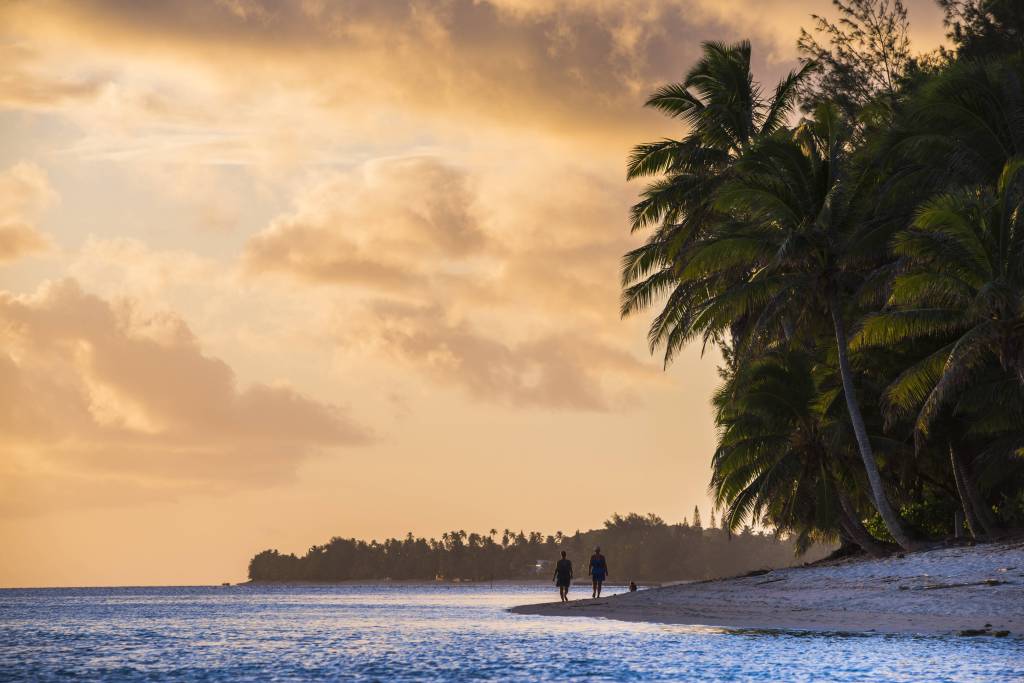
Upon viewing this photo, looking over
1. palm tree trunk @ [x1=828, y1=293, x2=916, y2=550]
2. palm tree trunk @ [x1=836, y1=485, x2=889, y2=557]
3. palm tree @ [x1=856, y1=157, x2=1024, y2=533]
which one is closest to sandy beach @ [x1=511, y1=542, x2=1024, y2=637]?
palm tree trunk @ [x1=828, y1=293, x2=916, y2=550]

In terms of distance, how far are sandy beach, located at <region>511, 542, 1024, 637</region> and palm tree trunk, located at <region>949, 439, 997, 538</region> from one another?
4.64 metres

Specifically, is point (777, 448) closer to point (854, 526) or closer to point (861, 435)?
point (854, 526)

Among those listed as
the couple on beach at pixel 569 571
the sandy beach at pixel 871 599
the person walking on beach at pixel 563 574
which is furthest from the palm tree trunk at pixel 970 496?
the person walking on beach at pixel 563 574

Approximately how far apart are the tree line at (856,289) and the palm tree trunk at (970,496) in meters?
0.07

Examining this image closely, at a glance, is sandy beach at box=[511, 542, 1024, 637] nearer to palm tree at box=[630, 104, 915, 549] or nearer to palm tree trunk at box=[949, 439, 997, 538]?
palm tree at box=[630, 104, 915, 549]

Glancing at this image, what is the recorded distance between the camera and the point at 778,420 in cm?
3186

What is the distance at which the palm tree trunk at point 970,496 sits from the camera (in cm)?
3088

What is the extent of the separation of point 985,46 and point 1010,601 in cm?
2640

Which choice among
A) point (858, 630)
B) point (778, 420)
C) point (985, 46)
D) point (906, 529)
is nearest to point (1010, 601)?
point (858, 630)

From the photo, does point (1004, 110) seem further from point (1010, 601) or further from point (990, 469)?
point (1010, 601)

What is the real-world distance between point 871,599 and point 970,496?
35.9 feet

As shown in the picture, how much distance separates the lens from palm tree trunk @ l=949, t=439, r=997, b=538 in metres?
30.9

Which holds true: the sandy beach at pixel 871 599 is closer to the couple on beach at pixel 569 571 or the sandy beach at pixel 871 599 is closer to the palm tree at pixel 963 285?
the couple on beach at pixel 569 571

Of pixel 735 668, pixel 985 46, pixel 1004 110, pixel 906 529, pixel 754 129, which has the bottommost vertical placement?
pixel 735 668
